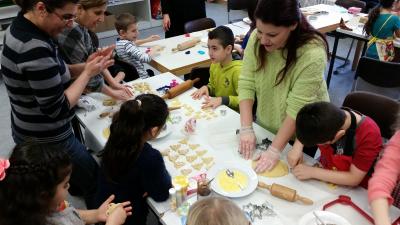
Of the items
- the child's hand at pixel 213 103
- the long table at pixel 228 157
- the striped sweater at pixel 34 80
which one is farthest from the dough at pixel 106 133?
the child's hand at pixel 213 103

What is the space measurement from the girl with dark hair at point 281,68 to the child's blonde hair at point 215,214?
1.83ft

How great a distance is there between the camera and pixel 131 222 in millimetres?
1510

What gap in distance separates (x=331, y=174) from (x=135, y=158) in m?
0.85

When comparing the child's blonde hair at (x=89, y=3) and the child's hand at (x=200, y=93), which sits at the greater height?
the child's blonde hair at (x=89, y=3)

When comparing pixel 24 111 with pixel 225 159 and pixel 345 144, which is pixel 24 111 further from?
pixel 345 144

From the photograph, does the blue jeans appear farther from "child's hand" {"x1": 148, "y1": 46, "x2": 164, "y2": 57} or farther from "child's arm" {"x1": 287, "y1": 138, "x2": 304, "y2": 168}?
"child's hand" {"x1": 148, "y1": 46, "x2": 164, "y2": 57}

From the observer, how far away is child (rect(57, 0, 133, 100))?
6.01ft

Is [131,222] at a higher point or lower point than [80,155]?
lower

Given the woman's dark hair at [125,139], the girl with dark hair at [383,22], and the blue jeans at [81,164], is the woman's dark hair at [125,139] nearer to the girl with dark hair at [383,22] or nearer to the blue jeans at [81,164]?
the blue jeans at [81,164]

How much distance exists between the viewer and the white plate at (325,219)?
3.87 feet

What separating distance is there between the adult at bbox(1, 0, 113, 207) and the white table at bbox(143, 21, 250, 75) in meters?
1.11

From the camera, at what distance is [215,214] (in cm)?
92

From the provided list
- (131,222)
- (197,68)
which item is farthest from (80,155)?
(197,68)

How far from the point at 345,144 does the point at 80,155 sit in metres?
1.37
